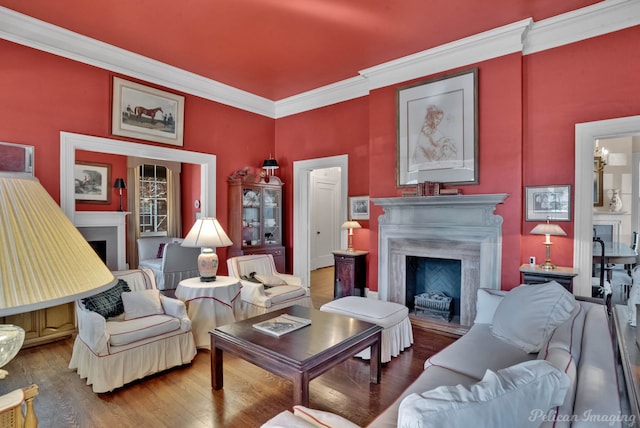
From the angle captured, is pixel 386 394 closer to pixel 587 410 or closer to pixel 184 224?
pixel 587 410

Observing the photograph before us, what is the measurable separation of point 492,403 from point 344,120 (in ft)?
15.6

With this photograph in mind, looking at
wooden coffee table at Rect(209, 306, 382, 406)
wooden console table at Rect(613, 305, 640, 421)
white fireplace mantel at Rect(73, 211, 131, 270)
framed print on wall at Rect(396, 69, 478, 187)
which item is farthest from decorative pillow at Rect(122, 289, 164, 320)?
wooden console table at Rect(613, 305, 640, 421)

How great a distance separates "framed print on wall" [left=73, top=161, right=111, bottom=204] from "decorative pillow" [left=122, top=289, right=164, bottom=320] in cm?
357

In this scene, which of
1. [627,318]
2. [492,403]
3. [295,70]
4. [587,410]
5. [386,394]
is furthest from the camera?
[295,70]

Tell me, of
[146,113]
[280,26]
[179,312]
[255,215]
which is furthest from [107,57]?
[179,312]

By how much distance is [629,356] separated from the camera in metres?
1.44

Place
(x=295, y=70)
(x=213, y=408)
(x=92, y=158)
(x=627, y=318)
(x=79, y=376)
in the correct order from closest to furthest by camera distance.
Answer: (x=627, y=318)
(x=213, y=408)
(x=79, y=376)
(x=295, y=70)
(x=92, y=158)

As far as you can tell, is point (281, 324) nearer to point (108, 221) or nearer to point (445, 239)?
point (445, 239)

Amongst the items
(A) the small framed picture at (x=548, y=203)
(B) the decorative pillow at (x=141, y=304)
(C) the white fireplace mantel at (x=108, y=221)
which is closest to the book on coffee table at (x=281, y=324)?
(B) the decorative pillow at (x=141, y=304)

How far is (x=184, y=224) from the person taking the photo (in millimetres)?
7527

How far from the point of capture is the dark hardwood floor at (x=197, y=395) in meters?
2.28

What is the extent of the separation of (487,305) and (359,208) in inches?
101

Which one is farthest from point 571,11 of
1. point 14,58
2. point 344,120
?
point 14,58

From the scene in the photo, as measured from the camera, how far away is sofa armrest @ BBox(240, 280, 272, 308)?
12.4ft
